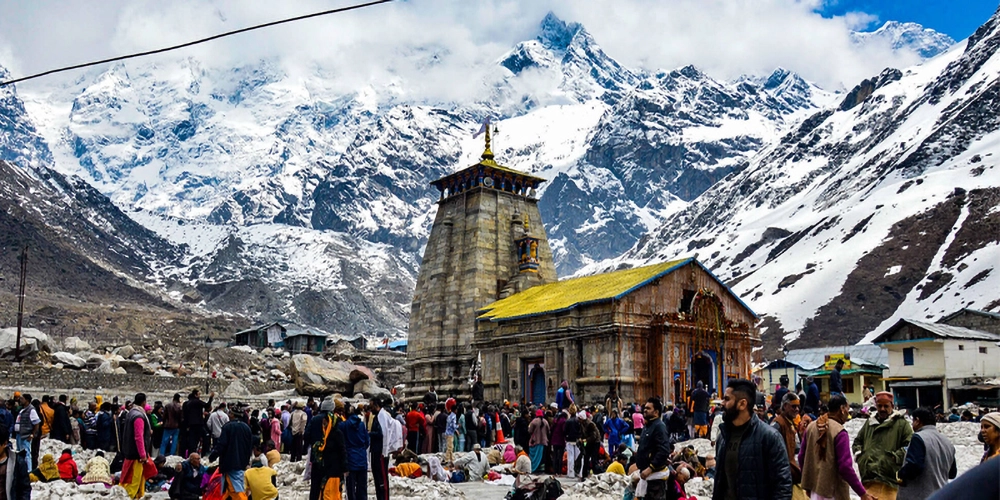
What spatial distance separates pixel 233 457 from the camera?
12.5 m

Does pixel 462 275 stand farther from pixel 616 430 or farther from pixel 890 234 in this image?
pixel 890 234

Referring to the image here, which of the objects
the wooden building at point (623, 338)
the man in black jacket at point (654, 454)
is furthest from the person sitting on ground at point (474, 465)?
the wooden building at point (623, 338)

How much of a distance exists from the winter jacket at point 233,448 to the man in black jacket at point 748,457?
7152 millimetres

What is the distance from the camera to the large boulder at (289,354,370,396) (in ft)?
159

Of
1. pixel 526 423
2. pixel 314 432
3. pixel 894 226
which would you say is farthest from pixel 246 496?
pixel 894 226

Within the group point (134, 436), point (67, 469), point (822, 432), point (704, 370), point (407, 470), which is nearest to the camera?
point (822, 432)

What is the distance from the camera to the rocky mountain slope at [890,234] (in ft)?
331

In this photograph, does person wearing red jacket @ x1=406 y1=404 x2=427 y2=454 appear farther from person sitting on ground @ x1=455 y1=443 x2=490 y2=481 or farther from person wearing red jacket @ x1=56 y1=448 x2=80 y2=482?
person wearing red jacket @ x1=56 y1=448 x2=80 y2=482

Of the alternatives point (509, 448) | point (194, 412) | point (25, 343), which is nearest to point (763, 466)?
point (509, 448)

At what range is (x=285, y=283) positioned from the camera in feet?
645

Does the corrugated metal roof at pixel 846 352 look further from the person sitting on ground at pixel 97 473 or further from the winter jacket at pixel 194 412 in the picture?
the person sitting on ground at pixel 97 473

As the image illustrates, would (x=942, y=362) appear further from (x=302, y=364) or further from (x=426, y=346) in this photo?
(x=302, y=364)

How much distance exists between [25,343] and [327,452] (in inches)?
1720

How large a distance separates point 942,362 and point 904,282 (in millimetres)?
58837
